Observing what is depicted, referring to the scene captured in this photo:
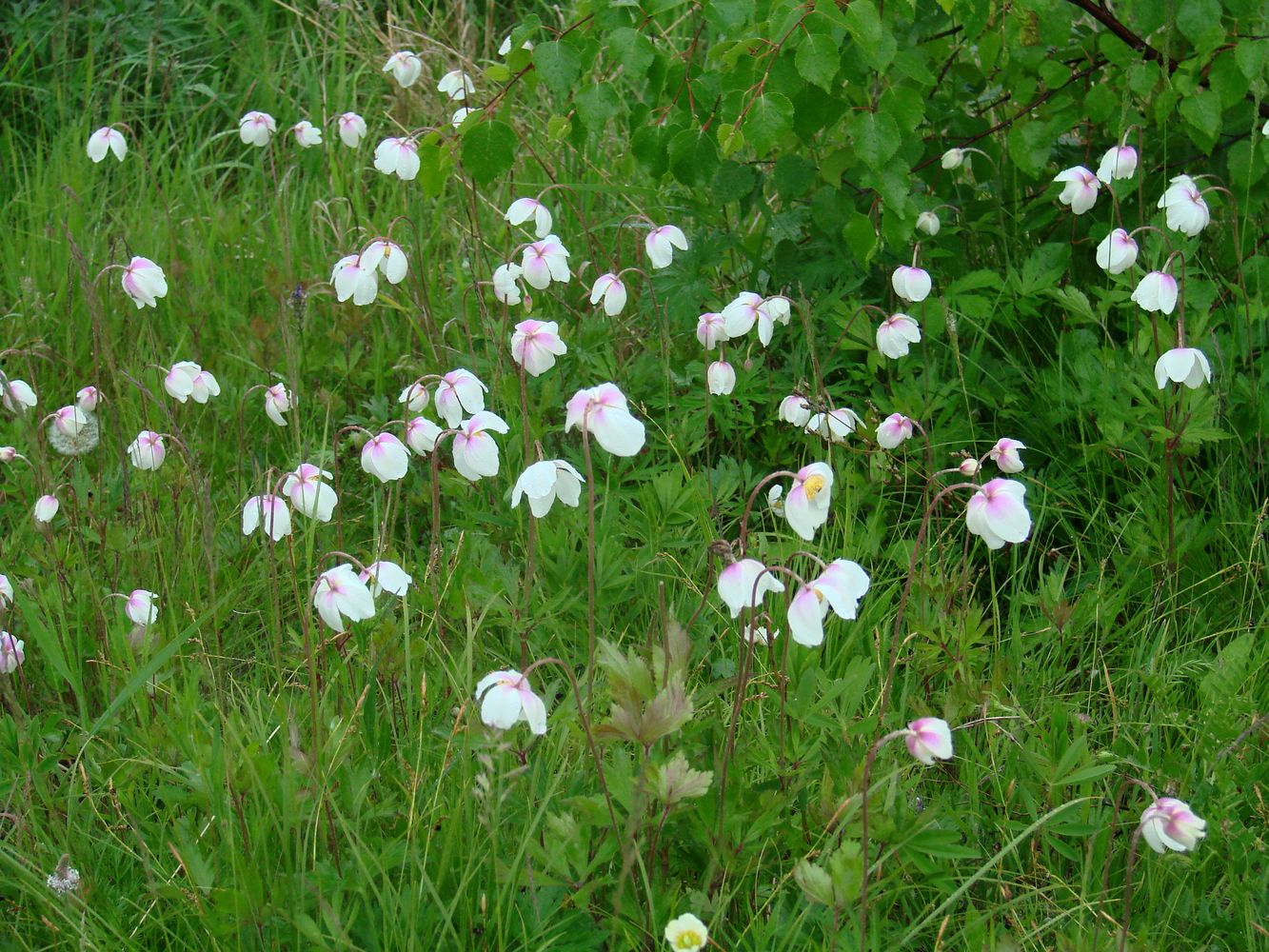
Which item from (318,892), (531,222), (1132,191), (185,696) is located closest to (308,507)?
(185,696)

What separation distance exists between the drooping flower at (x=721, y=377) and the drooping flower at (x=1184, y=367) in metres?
0.85

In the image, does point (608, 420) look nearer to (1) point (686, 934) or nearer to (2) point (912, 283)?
(1) point (686, 934)

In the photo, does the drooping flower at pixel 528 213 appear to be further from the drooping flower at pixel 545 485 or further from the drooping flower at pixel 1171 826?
the drooping flower at pixel 1171 826

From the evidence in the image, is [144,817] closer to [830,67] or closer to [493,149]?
[493,149]

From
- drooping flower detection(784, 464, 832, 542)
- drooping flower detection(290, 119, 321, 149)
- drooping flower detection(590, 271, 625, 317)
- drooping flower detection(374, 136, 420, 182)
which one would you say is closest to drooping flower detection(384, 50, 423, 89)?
drooping flower detection(290, 119, 321, 149)

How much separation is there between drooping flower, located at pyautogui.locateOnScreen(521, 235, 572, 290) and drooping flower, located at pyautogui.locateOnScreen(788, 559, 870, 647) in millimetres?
1409

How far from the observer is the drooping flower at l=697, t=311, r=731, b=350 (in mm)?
2799

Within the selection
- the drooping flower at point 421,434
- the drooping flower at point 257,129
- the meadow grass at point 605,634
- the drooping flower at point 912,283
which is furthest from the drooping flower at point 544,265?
the drooping flower at point 257,129

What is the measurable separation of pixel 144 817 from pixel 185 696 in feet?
0.64

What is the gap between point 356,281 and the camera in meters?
2.78

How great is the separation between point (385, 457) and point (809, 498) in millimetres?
851

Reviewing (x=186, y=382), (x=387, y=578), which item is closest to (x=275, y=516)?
(x=387, y=578)

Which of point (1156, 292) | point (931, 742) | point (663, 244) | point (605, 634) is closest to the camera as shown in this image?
point (931, 742)

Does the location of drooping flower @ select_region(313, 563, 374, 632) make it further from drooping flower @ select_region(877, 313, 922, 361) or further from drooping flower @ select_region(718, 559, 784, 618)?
drooping flower @ select_region(877, 313, 922, 361)
